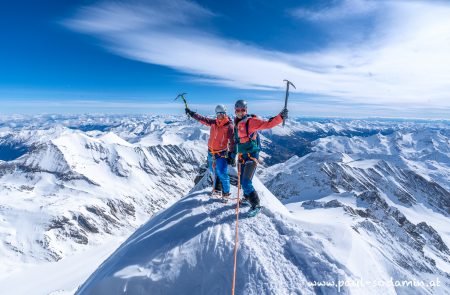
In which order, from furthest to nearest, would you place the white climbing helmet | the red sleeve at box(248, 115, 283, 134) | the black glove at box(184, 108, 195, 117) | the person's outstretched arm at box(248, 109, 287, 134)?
the black glove at box(184, 108, 195, 117), the white climbing helmet, the red sleeve at box(248, 115, 283, 134), the person's outstretched arm at box(248, 109, 287, 134)

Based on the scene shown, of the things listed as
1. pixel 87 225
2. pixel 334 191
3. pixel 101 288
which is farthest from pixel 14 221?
pixel 101 288

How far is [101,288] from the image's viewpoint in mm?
9922

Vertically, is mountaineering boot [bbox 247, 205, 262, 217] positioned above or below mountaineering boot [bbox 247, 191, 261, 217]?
below

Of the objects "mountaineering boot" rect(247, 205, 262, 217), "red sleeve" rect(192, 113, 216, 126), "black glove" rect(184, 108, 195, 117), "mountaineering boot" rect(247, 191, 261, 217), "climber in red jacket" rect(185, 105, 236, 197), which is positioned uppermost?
"black glove" rect(184, 108, 195, 117)

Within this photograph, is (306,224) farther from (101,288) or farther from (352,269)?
(101,288)

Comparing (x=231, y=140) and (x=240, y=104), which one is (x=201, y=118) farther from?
(x=240, y=104)

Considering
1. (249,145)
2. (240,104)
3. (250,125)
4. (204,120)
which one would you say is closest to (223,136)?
(249,145)

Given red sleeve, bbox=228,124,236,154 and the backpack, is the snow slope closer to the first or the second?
the backpack

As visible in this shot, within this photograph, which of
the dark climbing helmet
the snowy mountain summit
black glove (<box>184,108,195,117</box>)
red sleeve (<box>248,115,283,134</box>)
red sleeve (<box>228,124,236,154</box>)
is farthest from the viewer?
black glove (<box>184,108,195,117</box>)

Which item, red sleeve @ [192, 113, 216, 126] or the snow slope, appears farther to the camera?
red sleeve @ [192, 113, 216, 126]

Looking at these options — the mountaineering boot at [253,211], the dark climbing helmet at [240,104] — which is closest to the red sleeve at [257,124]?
the dark climbing helmet at [240,104]

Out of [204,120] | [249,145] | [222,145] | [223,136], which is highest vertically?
[204,120]

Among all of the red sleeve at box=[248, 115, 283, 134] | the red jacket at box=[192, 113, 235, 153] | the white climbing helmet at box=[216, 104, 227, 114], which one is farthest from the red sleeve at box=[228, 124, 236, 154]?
the red sleeve at box=[248, 115, 283, 134]

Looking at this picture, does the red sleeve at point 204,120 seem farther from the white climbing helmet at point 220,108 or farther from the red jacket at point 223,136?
the white climbing helmet at point 220,108
